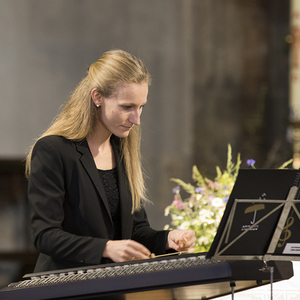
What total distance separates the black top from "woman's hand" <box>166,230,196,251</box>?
0.20 meters

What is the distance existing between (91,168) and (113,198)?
6.6 inches

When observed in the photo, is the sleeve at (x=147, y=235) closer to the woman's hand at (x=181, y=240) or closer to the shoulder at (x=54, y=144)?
the woman's hand at (x=181, y=240)

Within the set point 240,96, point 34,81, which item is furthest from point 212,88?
point 34,81

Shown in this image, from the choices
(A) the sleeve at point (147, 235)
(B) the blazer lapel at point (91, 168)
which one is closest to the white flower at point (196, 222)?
(A) the sleeve at point (147, 235)

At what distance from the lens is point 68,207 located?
5.46ft

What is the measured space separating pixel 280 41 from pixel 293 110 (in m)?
0.88

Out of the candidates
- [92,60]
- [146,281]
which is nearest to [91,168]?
[146,281]

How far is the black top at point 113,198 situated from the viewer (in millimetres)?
1788

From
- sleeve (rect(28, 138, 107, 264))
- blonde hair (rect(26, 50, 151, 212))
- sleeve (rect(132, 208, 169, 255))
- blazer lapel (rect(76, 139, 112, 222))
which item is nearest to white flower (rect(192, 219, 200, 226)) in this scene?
sleeve (rect(132, 208, 169, 255))

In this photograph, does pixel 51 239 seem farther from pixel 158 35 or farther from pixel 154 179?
pixel 158 35

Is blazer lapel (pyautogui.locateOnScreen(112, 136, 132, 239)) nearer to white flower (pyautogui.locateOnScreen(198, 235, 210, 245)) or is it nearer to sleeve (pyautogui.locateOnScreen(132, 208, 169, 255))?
sleeve (pyautogui.locateOnScreen(132, 208, 169, 255))

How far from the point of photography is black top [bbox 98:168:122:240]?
179 centimetres

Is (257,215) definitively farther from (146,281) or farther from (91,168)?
(91,168)

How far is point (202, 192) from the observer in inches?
91.6
